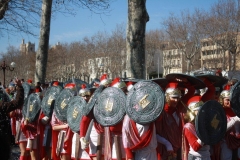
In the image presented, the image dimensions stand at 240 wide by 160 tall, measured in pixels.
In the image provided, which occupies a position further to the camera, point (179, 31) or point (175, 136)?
point (179, 31)

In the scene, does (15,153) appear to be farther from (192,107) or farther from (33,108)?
(192,107)

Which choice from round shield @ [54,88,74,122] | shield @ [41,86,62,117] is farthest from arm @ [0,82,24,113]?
shield @ [41,86,62,117]

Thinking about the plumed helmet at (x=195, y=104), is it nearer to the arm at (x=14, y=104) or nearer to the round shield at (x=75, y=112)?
the round shield at (x=75, y=112)

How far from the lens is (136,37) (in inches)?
365

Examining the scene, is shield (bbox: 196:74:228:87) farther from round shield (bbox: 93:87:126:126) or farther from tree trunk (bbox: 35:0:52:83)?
tree trunk (bbox: 35:0:52:83)

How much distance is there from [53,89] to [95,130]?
2.01 meters

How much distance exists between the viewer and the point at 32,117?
8539 millimetres

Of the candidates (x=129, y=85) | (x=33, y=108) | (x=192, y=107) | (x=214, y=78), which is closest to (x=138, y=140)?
(x=192, y=107)

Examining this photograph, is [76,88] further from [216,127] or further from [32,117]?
[216,127]

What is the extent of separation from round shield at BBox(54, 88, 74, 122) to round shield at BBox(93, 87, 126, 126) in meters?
1.45

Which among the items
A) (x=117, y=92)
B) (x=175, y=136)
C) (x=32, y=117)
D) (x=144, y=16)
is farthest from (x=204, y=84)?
(x=32, y=117)

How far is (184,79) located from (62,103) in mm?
2670

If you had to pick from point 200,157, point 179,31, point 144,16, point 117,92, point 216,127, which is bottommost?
point 200,157

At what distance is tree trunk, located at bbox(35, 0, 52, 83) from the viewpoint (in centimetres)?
1508
